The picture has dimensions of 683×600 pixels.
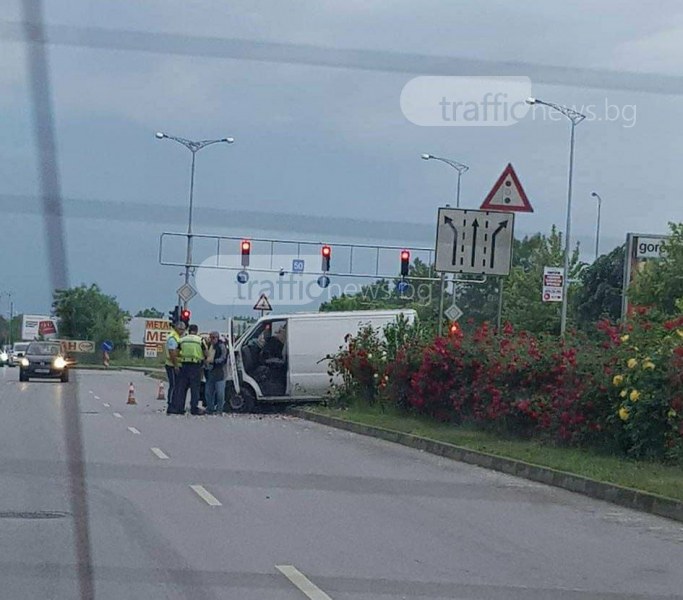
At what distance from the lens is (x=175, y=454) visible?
60.8ft

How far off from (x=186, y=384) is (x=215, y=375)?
757mm

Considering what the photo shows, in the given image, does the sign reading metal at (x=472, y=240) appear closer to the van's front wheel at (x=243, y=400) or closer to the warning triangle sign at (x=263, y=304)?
the van's front wheel at (x=243, y=400)

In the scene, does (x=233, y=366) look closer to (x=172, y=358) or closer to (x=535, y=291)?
(x=172, y=358)

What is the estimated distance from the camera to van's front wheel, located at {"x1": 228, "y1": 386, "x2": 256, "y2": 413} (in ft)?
95.3

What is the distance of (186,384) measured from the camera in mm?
27906

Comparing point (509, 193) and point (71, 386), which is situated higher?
point (509, 193)

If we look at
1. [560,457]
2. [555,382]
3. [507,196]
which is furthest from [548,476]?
[507,196]

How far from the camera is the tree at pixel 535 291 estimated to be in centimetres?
6247

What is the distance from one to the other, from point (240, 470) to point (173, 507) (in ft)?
12.5

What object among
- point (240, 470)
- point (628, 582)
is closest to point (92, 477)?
point (240, 470)

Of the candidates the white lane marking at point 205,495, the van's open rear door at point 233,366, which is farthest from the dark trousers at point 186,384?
the white lane marking at point 205,495

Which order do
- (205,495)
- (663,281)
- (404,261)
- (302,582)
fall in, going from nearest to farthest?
(302,582)
(205,495)
(404,261)
(663,281)

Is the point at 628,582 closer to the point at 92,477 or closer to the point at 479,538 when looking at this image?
the point at 479,538

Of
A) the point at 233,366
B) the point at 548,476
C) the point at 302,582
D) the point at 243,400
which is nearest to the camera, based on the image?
the point at 302,582
